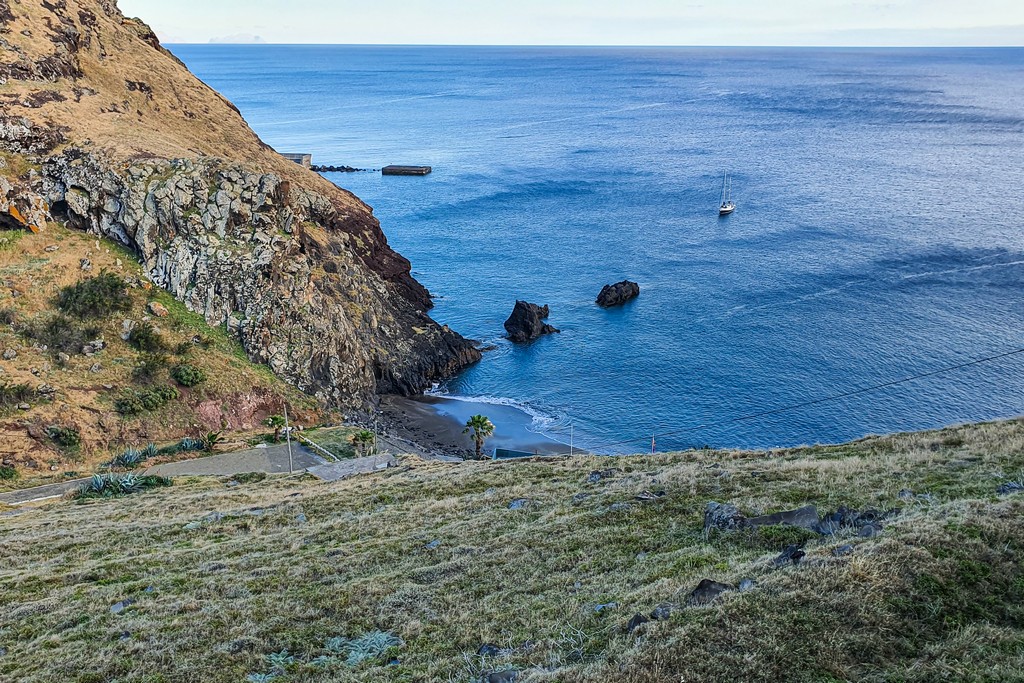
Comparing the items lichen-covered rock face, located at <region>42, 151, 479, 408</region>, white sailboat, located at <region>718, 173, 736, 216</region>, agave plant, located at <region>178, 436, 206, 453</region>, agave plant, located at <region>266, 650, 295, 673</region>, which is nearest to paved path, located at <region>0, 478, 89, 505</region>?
agave plant, located at <region>178, 436, 206, 453</region>

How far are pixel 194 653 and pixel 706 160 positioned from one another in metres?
144

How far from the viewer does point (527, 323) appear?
72.1m

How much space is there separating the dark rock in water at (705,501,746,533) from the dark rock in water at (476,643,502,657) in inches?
303

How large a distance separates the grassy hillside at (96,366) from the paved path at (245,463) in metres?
4.18

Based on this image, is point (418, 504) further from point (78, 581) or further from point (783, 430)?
point (783, 430)

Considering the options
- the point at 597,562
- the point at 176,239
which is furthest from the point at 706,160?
the point at 597,562

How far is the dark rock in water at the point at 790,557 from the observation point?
1620 centimetres

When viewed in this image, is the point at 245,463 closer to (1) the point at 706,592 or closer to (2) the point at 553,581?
(2) the point at 553,581

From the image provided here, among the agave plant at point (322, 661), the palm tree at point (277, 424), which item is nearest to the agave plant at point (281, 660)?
the agave plant at point (322, 661)

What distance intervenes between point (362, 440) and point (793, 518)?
33.6 m

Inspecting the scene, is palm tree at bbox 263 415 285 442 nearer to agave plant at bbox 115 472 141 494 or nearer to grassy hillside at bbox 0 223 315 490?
grassy hillside at bbox 0 223 315 490

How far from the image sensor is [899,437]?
31.6 m

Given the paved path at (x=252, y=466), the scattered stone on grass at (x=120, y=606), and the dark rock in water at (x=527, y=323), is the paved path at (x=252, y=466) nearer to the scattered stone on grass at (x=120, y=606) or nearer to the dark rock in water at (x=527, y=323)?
the scattered stone on grass at (x=120, y=606)

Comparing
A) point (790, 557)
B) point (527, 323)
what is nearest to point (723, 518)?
point (790, 557)
